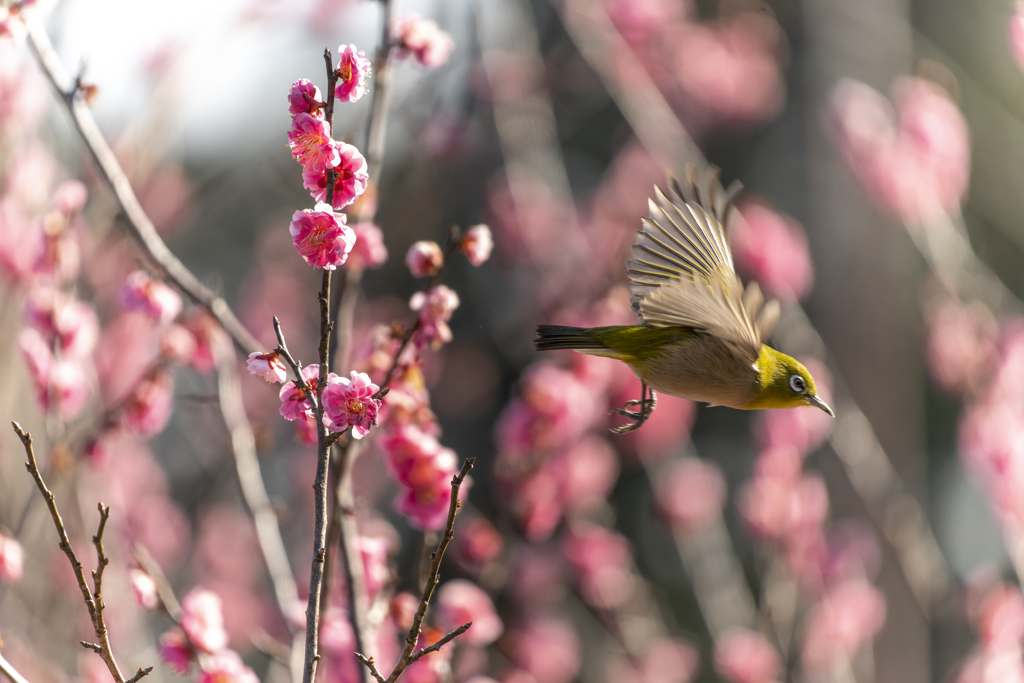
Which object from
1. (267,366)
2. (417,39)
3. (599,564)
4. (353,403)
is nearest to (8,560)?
(267,366)

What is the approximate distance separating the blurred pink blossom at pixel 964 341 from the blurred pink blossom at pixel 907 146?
469 mm

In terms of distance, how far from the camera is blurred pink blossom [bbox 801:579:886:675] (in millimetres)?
3613

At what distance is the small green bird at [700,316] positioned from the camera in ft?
5.40

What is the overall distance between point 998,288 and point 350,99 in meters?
3.71

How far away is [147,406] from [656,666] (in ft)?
8.19

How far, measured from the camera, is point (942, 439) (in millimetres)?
7172

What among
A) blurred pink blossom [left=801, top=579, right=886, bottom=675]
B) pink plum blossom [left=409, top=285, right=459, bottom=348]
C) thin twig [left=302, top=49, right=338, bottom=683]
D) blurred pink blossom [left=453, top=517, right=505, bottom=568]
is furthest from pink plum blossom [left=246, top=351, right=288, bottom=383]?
blurred pink blossom [left=801, top=579, right=886, bottom=675]

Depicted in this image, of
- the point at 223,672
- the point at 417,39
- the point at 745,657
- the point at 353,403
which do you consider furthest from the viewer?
the point at 745,657

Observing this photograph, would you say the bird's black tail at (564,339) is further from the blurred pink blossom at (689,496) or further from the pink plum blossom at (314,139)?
the blurred pink blossom at (689,496)

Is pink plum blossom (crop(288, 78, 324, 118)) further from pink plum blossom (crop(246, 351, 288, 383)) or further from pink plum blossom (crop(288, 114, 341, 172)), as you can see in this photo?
pink plum blossom (crop(246, 351, 288, 383))

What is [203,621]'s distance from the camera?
1.79 m

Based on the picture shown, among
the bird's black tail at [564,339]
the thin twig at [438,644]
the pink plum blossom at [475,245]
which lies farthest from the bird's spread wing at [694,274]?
the thin twig at [438,644]

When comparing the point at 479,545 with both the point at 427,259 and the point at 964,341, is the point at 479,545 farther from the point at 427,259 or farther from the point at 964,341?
the point at 964,341

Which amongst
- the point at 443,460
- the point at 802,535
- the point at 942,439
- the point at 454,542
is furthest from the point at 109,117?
the point at 942,439
